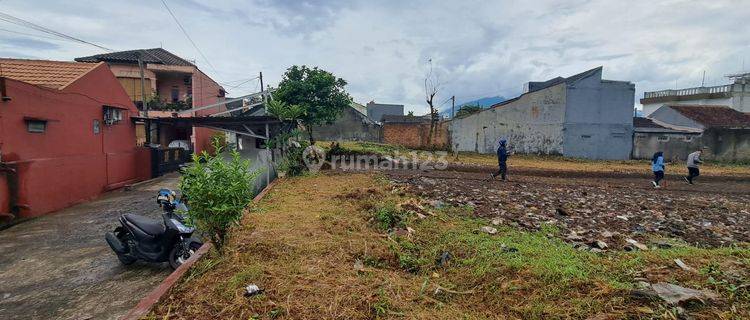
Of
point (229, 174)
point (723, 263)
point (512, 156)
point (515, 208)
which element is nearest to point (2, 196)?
point (229, 174)

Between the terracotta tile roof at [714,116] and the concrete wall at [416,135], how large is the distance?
1558cm

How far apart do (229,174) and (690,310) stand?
13.5 ft

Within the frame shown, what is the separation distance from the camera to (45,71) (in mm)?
10641

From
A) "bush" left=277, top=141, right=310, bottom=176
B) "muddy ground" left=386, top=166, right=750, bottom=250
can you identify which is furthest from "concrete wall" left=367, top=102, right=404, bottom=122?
"muddy ground" left=386, top=166, right=750, bottom=250

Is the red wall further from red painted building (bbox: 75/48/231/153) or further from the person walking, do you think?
the person walking

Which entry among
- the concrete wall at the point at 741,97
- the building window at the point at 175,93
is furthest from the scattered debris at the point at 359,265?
the concrete wall at the point at 741,97

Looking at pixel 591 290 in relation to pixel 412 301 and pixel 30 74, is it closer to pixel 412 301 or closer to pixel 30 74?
pixel 412 301

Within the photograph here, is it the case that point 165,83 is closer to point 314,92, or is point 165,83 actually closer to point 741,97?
point 314,92

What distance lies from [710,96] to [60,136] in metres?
40.5

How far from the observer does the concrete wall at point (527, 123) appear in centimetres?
2212

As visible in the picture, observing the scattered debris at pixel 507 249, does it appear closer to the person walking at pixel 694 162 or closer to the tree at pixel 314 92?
the person walking at pixel 694 162

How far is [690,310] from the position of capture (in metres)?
2.55

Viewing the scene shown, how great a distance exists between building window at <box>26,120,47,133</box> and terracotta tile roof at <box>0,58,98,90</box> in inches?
59.5

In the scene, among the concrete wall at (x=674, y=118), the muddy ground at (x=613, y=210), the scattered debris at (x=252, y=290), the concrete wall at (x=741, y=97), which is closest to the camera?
the scattered debris at (x=252, y=290)
